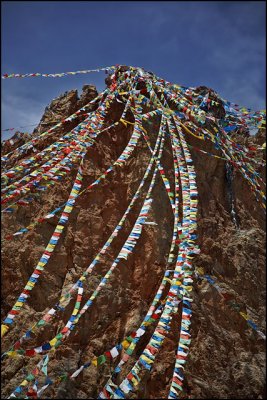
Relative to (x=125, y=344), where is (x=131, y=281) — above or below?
above

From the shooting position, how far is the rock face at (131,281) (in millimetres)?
5230

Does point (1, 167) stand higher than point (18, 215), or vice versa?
point (1, 167)

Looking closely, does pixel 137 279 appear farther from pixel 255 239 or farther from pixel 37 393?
pixel 255 239

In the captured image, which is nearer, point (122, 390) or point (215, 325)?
point (122, 390)

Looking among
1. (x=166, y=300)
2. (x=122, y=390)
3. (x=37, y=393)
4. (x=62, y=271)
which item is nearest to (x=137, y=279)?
(x=166, y=300)

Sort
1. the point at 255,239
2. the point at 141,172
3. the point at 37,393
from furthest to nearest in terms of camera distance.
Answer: the point at 255,239
the point at 141,172
the point at 37,393

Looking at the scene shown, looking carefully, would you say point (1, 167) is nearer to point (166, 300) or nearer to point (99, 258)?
point (99, 258)

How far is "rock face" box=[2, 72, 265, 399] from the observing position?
17.2 feet

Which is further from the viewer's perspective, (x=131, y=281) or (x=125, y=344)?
(x=131, y=281)

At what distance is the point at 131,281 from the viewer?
612 centimetres

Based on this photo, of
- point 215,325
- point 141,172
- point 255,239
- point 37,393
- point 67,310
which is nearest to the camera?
point 37,393

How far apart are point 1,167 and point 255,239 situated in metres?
5.54

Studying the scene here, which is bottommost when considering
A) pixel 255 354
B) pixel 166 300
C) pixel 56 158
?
pixel 255 354

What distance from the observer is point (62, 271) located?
601 centimetres
